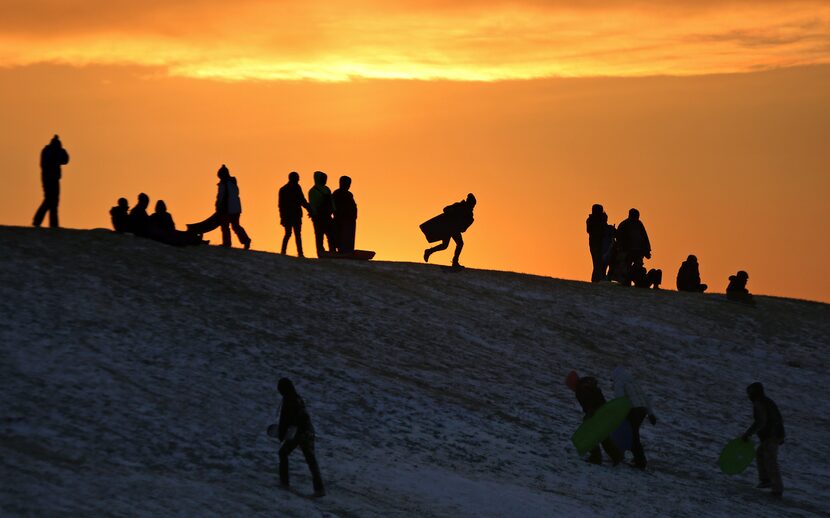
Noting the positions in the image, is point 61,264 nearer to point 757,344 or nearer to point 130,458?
point 130,458

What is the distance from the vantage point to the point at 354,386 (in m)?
26.6

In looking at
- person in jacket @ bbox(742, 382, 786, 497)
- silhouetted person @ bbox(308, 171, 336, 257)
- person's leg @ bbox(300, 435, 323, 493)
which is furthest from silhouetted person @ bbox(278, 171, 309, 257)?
person's leg @ bbox(300, 435, 323, 493)

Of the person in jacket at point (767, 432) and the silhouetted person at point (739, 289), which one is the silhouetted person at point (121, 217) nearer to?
the person in jacket at point (767, 432)

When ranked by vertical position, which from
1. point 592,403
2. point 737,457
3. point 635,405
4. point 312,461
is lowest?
point 312,461

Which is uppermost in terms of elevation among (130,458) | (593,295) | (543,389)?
(593,295)

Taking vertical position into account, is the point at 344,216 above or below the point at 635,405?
above

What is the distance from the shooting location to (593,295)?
39.7 metres

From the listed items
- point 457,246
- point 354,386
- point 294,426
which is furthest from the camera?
point 457,246

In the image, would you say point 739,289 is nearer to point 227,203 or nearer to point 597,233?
point 597,233

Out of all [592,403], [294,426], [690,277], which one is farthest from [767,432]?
[690,277]

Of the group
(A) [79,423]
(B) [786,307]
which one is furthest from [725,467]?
(B) [786,307]

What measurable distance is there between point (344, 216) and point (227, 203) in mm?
3387

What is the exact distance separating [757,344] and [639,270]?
18.3 feet

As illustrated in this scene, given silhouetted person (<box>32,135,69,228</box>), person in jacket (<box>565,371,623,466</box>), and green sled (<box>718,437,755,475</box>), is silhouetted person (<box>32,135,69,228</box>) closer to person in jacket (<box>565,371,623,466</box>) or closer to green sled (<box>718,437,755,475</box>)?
person in jacket (<box>565,371,623,466</box>)
